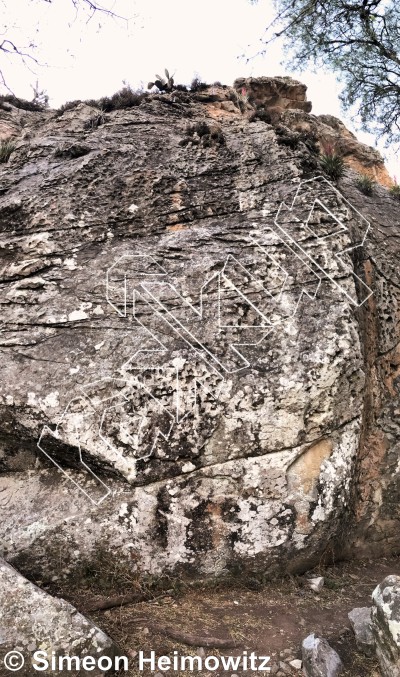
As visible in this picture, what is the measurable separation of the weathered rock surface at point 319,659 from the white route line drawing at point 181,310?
1945 millimetres

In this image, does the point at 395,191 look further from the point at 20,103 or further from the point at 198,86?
the point at 20,103

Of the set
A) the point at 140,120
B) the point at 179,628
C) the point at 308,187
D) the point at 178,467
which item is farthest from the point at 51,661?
the point at 140,120

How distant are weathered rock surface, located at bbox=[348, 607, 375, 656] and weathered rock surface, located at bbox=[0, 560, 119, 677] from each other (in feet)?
5.89

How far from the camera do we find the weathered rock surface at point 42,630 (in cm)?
326

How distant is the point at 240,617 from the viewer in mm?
3977

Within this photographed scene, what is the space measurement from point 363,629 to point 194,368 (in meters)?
2.53

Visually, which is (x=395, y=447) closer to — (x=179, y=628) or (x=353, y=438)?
(x=353, y=438)

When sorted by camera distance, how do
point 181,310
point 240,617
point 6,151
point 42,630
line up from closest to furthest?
point 42,630, point 240,617, point 181,310, point 6,151

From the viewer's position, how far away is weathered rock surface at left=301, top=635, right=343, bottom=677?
11.1 ft

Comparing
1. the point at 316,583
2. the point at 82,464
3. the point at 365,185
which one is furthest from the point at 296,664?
the point at 365,185

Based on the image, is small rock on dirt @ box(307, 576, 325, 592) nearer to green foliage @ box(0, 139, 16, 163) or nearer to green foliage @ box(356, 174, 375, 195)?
green foliage @ box(356, 174, 375, 195)

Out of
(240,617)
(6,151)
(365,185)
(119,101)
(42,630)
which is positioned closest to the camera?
(42,630)

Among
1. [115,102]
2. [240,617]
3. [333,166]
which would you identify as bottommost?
[240,617]

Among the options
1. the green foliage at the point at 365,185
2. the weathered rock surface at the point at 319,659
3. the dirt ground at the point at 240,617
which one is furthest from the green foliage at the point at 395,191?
the weathered rock surface at the point at 319,659
